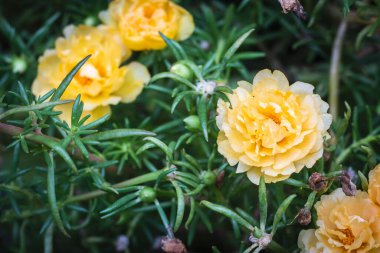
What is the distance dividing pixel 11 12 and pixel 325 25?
39.9 inches

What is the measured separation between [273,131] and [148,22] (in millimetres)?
463

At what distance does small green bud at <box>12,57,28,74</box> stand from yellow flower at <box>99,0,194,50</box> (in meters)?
0.28

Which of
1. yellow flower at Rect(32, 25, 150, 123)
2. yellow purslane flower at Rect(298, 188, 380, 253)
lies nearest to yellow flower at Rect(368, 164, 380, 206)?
yellow purslane flower at Rect(298, 188, 380, 253)

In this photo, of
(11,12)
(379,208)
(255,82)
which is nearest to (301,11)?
(255,82)

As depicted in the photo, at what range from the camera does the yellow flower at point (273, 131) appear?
105 cm

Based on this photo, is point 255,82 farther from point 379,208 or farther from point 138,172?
point 138,172

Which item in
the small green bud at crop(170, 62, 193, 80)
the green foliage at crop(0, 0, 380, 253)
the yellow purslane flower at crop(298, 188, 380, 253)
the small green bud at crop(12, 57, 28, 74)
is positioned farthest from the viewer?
the small green bud at crop(12, 57, 28, 74)

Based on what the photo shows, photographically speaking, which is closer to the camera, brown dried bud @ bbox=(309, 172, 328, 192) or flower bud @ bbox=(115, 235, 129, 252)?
brown dried bud @ bbox=(309, 172, 328, 192)

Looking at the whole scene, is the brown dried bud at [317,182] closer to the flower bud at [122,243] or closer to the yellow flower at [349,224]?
the yellow flower at [349,224]

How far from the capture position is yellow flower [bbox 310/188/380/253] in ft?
3.34

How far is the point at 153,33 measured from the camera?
133cm

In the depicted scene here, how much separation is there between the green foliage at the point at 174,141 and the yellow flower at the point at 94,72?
0.06 m

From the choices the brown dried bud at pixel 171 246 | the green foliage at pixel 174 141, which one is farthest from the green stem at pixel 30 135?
the brown dried bud at pixel 171 246

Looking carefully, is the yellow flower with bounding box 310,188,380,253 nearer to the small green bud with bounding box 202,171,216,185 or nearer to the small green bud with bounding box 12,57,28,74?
the small green bud with bounding box 202,171,216,185
